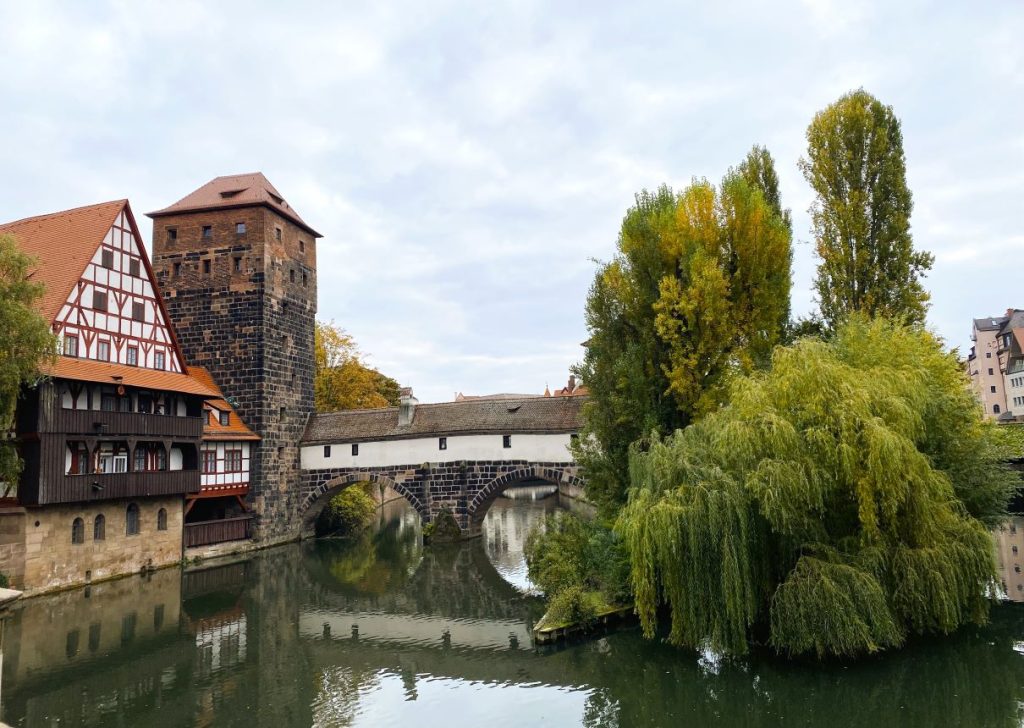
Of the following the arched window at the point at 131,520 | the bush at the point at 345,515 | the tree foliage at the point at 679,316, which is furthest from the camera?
the bush at the point at 345,515

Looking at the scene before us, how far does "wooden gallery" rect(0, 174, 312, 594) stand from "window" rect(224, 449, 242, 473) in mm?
125

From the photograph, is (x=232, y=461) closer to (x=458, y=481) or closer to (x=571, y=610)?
(x=458, y=481)

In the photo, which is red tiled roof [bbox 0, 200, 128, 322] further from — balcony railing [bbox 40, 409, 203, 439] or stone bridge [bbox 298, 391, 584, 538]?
stone bridge [bbox 298, 391, 584, 538]

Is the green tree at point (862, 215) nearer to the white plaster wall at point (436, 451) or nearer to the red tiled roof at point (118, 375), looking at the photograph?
the white plaster wall at point (436, 451)

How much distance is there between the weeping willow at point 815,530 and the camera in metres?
11.8

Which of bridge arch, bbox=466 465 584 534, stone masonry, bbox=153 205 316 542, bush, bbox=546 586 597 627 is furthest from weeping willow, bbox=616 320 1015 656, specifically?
stone masonry, bbox=153 205 316 542

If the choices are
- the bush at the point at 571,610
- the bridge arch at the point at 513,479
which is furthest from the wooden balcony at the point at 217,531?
the bush at the point at 571,610

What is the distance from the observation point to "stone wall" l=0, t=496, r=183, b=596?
19922 mm

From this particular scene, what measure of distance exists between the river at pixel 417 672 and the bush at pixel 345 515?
13.3 meters

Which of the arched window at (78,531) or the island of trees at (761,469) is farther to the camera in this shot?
the arched window at (78,531)

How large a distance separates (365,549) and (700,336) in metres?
17.3

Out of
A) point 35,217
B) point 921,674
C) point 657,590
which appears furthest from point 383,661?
point 35,217

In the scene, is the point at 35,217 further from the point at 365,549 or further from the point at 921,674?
the point at 921,674

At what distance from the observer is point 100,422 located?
2167 centimetres
